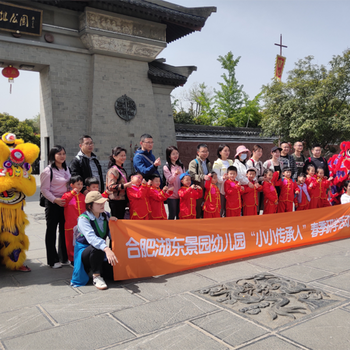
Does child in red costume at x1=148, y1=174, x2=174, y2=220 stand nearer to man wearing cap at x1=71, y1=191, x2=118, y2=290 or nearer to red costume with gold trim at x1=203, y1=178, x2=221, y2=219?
red costume with gold trim at x1=203, y1=178, x2=221, y2=219

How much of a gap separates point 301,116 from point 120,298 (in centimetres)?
1162

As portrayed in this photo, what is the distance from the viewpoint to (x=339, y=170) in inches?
258

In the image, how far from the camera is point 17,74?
1126 centimetres

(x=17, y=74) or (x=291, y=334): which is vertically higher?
(x=17, y=74)

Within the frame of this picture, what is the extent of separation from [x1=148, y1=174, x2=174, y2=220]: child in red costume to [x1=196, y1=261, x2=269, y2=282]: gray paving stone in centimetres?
113

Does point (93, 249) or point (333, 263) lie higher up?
point (93, 249)

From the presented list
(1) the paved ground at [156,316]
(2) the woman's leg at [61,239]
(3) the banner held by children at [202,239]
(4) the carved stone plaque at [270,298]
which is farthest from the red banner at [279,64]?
(4) the carved stone plaque at [270,298]

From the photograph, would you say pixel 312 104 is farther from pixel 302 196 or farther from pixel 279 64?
pixel 279 64

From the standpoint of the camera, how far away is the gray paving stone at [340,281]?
3307 millimetres

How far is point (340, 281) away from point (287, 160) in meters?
2.97

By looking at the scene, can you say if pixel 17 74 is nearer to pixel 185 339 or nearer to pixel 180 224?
pixel 180 224

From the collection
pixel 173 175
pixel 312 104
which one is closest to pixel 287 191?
pixel 173 175

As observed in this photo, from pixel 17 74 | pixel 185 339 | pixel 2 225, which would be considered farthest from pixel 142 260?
pixel 17 74

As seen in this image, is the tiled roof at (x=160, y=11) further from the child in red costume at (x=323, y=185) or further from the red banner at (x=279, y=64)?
the red banner at (x=279, y=64)
